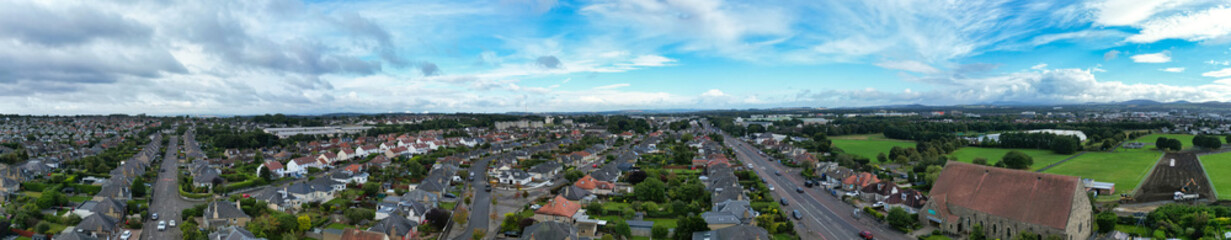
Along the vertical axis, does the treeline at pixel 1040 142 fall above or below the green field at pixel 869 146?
above

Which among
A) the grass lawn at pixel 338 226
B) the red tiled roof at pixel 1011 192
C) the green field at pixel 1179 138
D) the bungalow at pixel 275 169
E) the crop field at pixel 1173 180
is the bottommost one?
the grass lawn at pixel 338 226

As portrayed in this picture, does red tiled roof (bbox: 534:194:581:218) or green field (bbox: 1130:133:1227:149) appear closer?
red tiled roof (bbox: 534:194:581:218)

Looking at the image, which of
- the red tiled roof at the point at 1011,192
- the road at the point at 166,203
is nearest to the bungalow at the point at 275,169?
the road at the point at 166,203

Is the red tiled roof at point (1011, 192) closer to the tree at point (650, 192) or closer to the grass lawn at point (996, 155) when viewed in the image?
the tree at point (650, 192)

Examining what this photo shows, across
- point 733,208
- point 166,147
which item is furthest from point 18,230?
point 166,147

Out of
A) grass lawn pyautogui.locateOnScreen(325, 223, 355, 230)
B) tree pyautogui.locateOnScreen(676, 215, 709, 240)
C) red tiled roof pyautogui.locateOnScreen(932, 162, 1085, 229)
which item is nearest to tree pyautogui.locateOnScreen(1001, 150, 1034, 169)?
red tiled roof pyautogui.locateOnScreen(932, 162, 1085, 229)

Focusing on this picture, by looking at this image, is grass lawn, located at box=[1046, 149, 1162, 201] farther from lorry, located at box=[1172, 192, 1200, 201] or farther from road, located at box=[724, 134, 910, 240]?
road, located at box=[724, 134, 910, 240]

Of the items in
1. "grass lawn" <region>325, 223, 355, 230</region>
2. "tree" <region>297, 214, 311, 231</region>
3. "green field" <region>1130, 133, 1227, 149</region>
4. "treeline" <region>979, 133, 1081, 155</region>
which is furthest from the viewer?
"green field" <region>1130, 133, 1227, 149</region>
